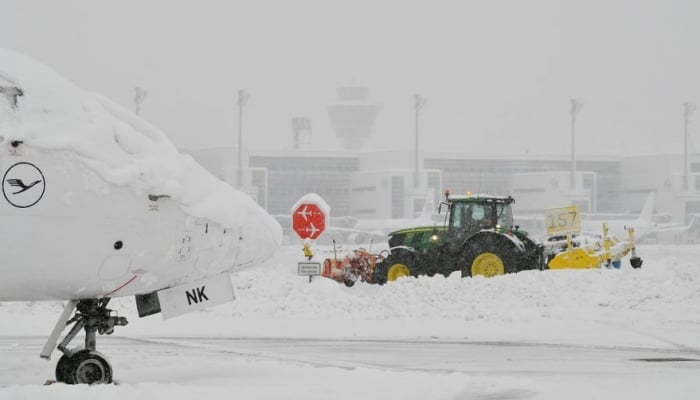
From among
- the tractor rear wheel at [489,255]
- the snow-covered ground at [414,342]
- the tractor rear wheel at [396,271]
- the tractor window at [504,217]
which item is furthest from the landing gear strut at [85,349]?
the tractor window at [504,217]

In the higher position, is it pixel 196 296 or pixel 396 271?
pixel 196 296

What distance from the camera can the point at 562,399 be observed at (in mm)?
8812

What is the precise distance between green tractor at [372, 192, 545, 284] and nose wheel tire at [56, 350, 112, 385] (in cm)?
1771

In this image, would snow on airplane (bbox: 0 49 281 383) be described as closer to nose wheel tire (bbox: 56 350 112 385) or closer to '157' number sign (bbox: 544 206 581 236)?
nose wheel tire (bbox: 56 350 112 385)

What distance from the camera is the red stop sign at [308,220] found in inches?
1065

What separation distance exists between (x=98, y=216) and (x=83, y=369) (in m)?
1.47

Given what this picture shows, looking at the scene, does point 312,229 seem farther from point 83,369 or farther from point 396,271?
point 83,369

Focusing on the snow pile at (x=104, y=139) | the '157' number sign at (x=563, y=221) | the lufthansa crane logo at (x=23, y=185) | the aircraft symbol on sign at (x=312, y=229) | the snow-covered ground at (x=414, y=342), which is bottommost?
the snow-covered ground at (x=414, y=342)

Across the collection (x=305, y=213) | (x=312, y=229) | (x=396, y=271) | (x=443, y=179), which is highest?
(x=443, y=179)

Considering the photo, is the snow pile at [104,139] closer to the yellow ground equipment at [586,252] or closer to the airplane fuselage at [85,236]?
the airplane fuselage at [85,236]

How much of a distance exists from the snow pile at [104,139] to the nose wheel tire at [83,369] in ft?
5.02

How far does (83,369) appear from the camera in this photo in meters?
9.39

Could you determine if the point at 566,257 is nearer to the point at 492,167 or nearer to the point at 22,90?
the point at 22,90

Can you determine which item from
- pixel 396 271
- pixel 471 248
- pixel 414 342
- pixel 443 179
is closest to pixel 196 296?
pixel 414 342
